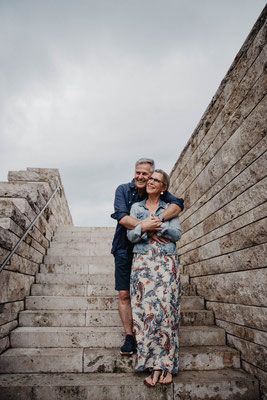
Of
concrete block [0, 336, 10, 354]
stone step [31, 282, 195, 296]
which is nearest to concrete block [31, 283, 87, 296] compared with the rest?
stone step [31, 282, 195, 296]

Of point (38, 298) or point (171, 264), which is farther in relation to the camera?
point (38, 298)

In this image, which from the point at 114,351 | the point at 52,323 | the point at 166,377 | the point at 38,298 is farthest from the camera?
the point at 38,298

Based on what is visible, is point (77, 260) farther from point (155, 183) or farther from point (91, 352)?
point (155, 183)

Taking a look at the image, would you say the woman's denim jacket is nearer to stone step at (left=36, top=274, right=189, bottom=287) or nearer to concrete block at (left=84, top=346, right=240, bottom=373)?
concrete block at (left=84, top=346, right=240, bottom=373)

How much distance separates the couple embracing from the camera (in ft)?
6.35

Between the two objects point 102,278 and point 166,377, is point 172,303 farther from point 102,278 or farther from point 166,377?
point 102,278

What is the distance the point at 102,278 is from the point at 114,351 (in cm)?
111

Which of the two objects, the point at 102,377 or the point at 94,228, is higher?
the point at 94,228

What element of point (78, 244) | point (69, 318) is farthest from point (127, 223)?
point (78, 244)

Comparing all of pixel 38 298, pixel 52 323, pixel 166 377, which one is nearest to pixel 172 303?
pixel 166 377

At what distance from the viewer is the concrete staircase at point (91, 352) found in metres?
1.92

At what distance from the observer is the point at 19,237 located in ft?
8.68

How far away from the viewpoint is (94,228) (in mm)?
5047

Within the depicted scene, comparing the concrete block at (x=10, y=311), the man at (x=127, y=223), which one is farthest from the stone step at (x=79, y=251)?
the man at (x=127, y=223)
